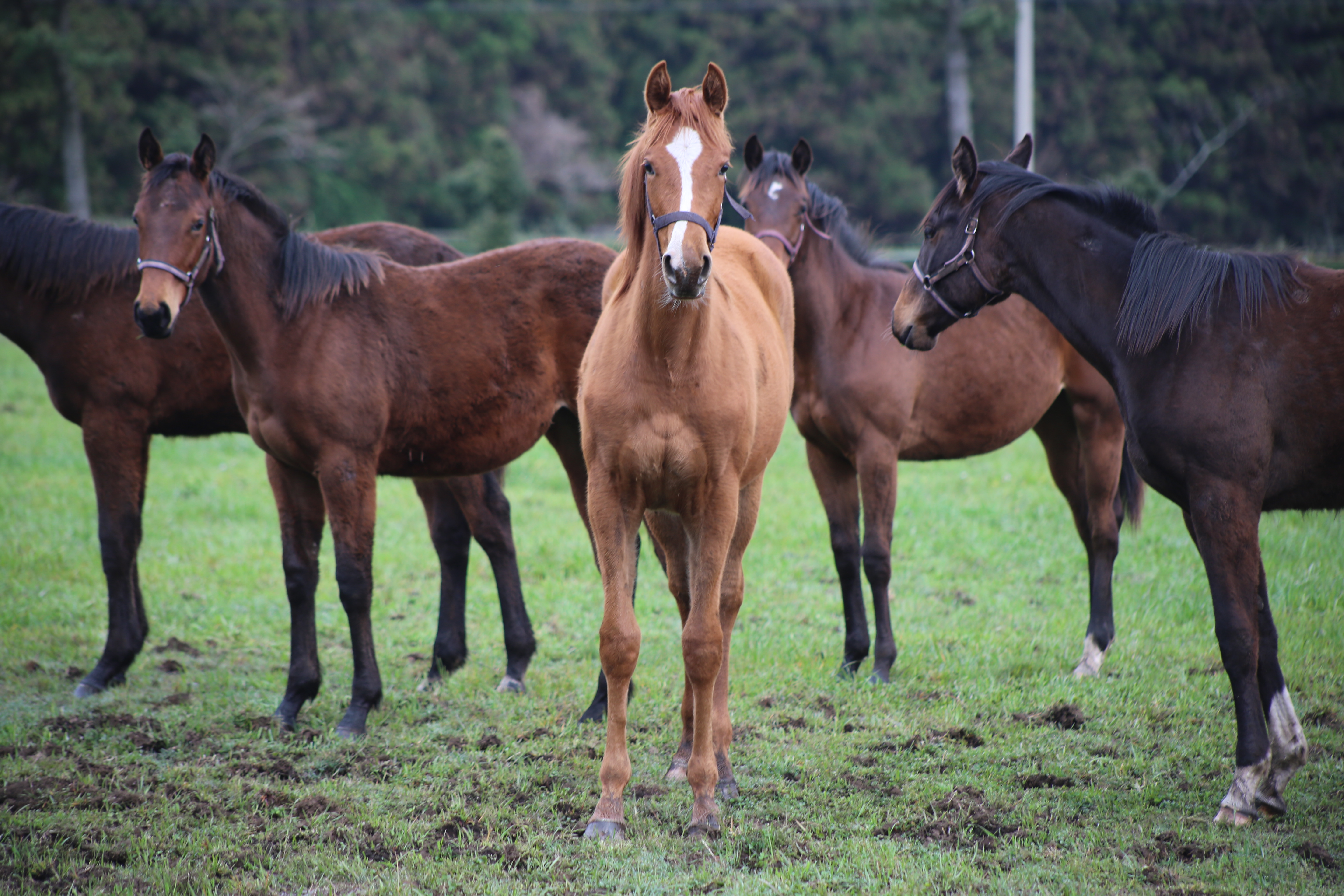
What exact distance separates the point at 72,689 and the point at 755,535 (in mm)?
5183

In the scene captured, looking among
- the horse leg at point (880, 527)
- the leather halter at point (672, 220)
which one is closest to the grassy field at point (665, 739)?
the horse leg at point (880, 527)

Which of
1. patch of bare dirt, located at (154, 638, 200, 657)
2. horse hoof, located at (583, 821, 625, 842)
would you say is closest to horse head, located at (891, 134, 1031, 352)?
horse hoof, located at (583, 821, 625, 842)

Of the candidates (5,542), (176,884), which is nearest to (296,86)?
(5,542)

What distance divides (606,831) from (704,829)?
335mm

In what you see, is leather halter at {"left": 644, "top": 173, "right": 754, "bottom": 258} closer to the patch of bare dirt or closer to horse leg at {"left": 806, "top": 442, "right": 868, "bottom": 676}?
horse leg at {"left": 806, "top": 442, "right": 868, "bottom": 676}

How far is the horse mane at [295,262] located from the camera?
186 inches

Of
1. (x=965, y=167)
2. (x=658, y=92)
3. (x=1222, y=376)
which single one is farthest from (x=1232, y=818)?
(x=658, y=92)

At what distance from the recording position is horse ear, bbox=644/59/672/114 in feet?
10.9

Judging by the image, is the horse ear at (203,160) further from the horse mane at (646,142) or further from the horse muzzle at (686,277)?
the horse muzzle at (686,277)

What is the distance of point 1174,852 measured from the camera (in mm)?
3324

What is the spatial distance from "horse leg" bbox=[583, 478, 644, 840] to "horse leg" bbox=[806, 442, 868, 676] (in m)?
2.15

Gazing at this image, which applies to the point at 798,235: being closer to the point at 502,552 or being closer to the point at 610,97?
the point at 502,552

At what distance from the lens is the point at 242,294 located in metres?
4.64

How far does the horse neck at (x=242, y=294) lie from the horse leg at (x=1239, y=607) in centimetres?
389
